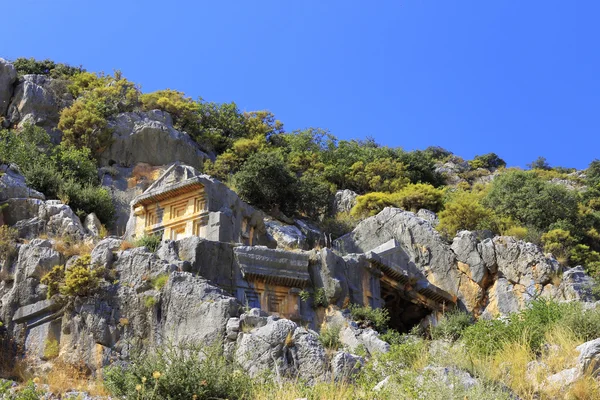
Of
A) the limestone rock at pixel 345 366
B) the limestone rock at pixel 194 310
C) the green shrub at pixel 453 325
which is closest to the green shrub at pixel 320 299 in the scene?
the green shrub at pixel 453 325

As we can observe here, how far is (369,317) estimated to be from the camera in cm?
1950

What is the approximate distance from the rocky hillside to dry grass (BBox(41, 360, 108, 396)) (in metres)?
0.07

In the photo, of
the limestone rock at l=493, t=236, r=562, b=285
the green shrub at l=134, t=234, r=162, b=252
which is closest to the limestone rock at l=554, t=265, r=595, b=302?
the limestone rock at l=493, t=236, r=562, b=285

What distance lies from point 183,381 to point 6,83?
30.5m

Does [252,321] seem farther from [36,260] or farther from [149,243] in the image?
[149,243]

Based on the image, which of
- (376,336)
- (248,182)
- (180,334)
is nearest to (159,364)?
(180,334)

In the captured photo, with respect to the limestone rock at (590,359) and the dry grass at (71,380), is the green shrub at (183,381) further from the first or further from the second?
the limestone rock at (590,359)

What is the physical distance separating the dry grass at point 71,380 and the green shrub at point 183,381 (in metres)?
2.82

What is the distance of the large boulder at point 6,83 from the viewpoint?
118 feet

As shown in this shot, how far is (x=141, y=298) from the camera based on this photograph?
16141mm

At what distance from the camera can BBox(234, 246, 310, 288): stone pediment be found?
18969 millimetres

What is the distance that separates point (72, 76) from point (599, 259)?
27.2 m

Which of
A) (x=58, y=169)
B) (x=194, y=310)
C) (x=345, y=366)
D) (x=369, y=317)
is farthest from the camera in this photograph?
(x=58, y=169)

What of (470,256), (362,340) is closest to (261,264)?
(362,340)
